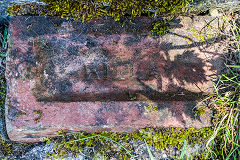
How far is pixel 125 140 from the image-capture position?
2.19m

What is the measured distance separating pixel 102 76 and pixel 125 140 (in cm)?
72

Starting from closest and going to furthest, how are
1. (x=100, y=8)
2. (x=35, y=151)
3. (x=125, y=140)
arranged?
1. (x=100, y=8)
2. (x=125, y=140)
3. (x=35, y=151)

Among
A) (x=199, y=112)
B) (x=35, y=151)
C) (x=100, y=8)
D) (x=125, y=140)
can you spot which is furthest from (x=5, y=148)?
(x=199, y=112)

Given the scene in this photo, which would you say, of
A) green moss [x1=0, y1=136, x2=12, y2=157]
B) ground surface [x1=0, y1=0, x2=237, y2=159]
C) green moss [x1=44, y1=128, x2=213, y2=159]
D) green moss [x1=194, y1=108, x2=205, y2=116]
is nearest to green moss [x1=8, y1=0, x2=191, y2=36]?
ground surface [x1=0, y1=0, x2=237, y2=159]

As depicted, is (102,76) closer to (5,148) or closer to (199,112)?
(199,112)

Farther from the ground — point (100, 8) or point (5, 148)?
point (100, 8)

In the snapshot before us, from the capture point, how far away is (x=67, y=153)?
218cm

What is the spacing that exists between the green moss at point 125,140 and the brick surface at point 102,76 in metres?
0.09

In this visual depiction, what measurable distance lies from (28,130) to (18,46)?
814mm

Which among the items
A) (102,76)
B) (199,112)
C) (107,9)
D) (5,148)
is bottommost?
(5,148)

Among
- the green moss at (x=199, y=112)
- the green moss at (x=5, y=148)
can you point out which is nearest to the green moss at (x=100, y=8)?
the green moss at (x=199, y=112)

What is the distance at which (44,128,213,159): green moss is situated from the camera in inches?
82.3

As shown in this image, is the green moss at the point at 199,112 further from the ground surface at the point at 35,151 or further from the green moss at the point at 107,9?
the green moss at the point at 107,9

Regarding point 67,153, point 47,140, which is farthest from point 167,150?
point 47,140
